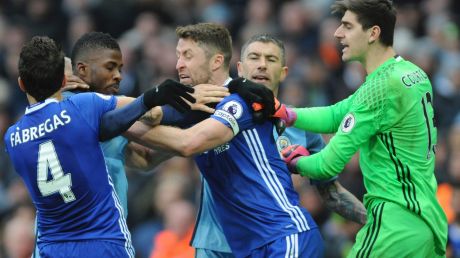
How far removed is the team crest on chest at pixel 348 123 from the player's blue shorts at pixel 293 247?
2.46 feet

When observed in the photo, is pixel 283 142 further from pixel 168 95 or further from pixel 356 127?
pixel 168 95

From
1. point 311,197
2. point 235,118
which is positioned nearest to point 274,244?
point 235,118

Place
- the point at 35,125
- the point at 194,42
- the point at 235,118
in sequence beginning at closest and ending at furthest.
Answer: the point at 35,125 < the point at 235,118 < the point at 194,42

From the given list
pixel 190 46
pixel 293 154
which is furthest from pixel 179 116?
pixel 293 154

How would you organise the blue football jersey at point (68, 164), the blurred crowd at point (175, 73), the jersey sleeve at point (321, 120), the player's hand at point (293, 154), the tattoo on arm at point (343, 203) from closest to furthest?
the blue football jersey at point (68, 164)
the player's hand at point (293, 154)
the jersey sleeve at point (321, 120)
the tattoo on arm at point (343, 203)
the blurred crowd at point (175, 73)

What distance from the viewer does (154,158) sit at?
8.38 metres

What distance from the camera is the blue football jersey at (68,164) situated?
258 inches

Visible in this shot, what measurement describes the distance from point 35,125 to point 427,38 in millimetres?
8689

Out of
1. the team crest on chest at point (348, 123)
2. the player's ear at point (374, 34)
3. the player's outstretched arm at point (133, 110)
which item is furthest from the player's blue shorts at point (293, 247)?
the player's ear at point (374, 34)

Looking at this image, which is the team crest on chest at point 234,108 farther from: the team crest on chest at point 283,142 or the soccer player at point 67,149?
the team crest on chest at point 283,142

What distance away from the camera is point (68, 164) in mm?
6578

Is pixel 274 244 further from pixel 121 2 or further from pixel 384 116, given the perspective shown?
pixel 121 2

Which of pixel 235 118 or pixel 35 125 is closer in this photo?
pixel 35 125

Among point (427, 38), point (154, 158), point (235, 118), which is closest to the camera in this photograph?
point (235, 118)
